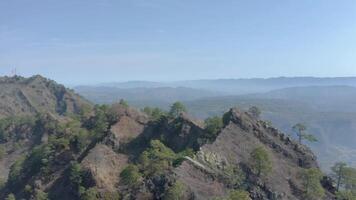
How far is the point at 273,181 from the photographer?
103 meters

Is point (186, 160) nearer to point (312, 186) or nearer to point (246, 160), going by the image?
point (246, 160)

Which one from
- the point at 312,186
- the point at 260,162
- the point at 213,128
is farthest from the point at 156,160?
the point at 312,186

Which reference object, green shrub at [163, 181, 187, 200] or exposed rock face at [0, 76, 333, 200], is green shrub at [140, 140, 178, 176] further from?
green shrub at [163, 181, 187, 200]

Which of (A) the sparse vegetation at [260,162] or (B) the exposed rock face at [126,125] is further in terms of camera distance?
(B) the exposed rock face at [126,125]

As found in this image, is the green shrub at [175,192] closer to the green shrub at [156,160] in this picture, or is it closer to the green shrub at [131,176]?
the green shrub at [156,160]

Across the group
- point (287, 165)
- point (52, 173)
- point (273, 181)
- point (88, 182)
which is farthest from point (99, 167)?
point (287, 165)

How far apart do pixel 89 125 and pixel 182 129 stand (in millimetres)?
37545

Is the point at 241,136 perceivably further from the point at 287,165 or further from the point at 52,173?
the point at 52,173

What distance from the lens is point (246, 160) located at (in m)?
106

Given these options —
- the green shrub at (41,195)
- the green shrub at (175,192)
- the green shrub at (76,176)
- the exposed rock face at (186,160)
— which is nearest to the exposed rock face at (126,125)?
the exposed rock face at (186,160)

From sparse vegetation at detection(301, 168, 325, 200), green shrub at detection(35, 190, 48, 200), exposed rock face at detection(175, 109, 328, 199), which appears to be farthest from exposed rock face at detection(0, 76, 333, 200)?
sparse vegetation at detection(301, 168, 325, 200)

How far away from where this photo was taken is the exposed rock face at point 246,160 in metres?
94.1

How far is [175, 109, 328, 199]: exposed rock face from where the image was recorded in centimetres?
9412

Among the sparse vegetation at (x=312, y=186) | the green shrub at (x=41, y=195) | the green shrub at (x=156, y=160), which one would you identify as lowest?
the green shrub at (x=41, y=195)
